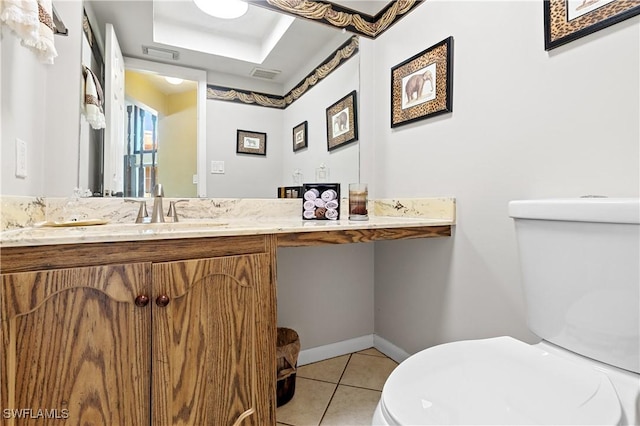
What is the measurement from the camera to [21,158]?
1018 mm

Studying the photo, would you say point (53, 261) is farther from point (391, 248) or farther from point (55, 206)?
point (391, 248)

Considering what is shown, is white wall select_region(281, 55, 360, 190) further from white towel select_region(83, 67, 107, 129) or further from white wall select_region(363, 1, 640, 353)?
white towel select_region(83, 67, 107, 129)

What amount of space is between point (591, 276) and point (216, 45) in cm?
170

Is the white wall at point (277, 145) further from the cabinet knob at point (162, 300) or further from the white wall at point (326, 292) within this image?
the cabinet knob at point (162, 300)

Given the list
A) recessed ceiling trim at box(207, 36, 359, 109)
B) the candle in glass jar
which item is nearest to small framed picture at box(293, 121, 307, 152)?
recessed ceiling trim at box(207, 36, 359, 109)

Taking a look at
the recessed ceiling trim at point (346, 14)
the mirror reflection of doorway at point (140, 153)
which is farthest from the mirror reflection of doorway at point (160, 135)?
the recessed ceiling trim at point (346, 14)

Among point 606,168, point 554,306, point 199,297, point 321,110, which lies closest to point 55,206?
point 199,297

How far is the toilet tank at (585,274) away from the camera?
713mm

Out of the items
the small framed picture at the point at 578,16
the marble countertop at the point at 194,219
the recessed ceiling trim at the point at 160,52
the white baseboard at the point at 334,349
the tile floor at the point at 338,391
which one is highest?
the recessed ceiling trim at the point at 160,52

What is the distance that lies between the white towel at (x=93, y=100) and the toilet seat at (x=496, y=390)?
1444mm

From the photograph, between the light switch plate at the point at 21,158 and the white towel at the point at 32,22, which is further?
the light switch plate at the point at 21,158

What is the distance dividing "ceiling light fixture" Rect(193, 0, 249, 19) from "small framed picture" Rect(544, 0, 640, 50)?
129 centimetres

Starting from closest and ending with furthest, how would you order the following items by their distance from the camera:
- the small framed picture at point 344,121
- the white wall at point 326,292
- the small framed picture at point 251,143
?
1. the small framed picture at point 251,143
2. the white wall at point 326,292
3. the small framed picture at point 344,121

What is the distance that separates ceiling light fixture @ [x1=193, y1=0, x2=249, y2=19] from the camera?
1484 mm
